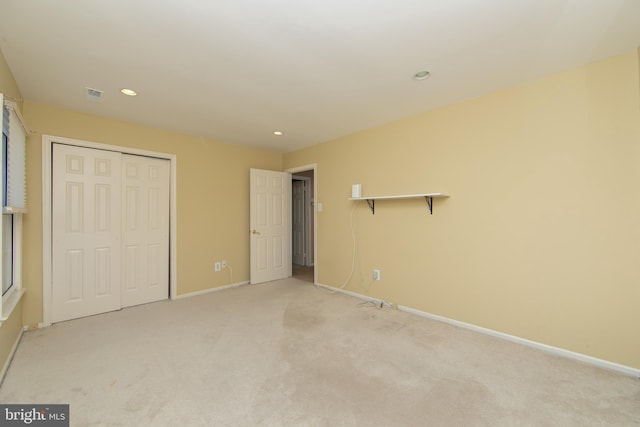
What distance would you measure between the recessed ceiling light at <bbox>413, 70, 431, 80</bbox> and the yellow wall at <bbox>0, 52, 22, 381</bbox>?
3.17 metres

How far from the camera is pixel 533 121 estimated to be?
240 cm

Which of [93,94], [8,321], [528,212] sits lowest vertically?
[8,321]

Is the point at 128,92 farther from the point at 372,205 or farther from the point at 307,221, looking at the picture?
the point at 307,221

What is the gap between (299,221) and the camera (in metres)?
6.37

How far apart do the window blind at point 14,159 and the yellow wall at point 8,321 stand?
18 centimetres

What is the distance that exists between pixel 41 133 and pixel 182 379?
299cm

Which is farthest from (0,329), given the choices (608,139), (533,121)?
(608,139)

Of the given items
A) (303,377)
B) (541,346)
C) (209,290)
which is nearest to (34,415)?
(303,377)

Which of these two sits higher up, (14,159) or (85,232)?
(14,159)

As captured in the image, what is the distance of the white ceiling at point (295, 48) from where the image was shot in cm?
159

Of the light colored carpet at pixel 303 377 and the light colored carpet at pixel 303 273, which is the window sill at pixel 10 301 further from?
the light colored carpet at pixel 303 273

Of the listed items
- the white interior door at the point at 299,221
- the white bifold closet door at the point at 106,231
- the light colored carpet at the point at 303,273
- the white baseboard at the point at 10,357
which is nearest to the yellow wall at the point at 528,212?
the light colored carpet at the point at 303,273

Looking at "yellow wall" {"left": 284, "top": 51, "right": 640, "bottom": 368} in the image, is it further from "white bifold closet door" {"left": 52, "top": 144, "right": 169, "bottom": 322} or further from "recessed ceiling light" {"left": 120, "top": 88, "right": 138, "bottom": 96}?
"white bifold closet door" {"left": 52, "top": 144, "right": 169, "bottom": 322}

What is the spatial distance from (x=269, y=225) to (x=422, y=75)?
336 centimetres
